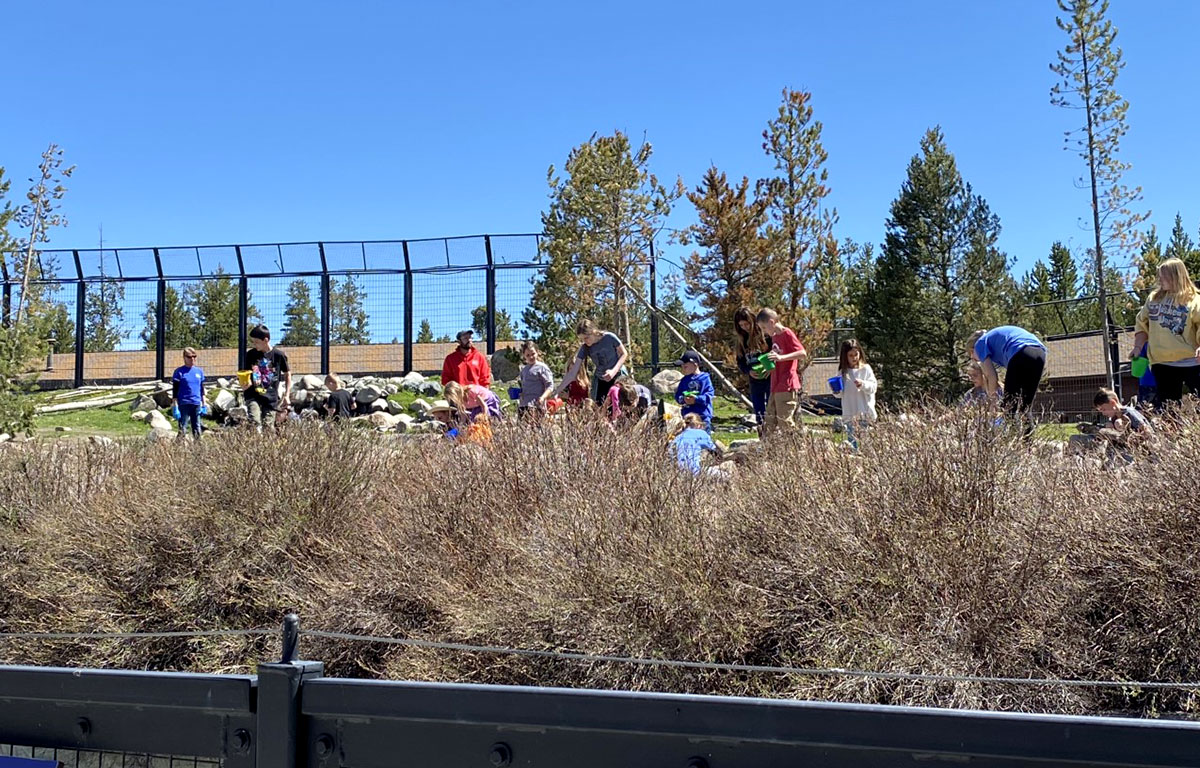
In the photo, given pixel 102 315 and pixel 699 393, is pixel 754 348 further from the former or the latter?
pixel 102 315

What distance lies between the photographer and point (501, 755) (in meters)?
2.85

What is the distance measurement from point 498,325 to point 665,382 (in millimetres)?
4313

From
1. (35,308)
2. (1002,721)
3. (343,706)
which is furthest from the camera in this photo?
(35,308)

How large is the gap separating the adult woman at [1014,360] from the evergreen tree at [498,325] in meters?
17.9

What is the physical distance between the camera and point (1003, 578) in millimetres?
3680

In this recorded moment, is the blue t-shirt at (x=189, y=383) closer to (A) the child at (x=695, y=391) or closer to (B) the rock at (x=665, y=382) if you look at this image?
(A) the child at (x=695, y=391)

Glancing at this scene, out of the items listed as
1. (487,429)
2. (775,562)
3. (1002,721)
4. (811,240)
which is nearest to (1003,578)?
(775,562)

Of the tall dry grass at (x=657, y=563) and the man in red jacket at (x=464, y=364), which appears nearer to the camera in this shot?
the tall dry grass at (x=657, y=563)

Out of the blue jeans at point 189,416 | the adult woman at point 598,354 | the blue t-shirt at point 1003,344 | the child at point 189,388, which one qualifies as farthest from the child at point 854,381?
the blue jeans at point 189,416

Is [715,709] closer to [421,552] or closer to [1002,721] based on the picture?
[1002,721]

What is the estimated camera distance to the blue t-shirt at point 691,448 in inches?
211

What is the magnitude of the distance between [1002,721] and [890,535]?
159 cm

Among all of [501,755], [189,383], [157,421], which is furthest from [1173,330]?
[157,421]

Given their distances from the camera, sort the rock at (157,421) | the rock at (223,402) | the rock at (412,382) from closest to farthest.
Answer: the rock at (157,421) < the rock at (223,402) < the rock at (412,382)
